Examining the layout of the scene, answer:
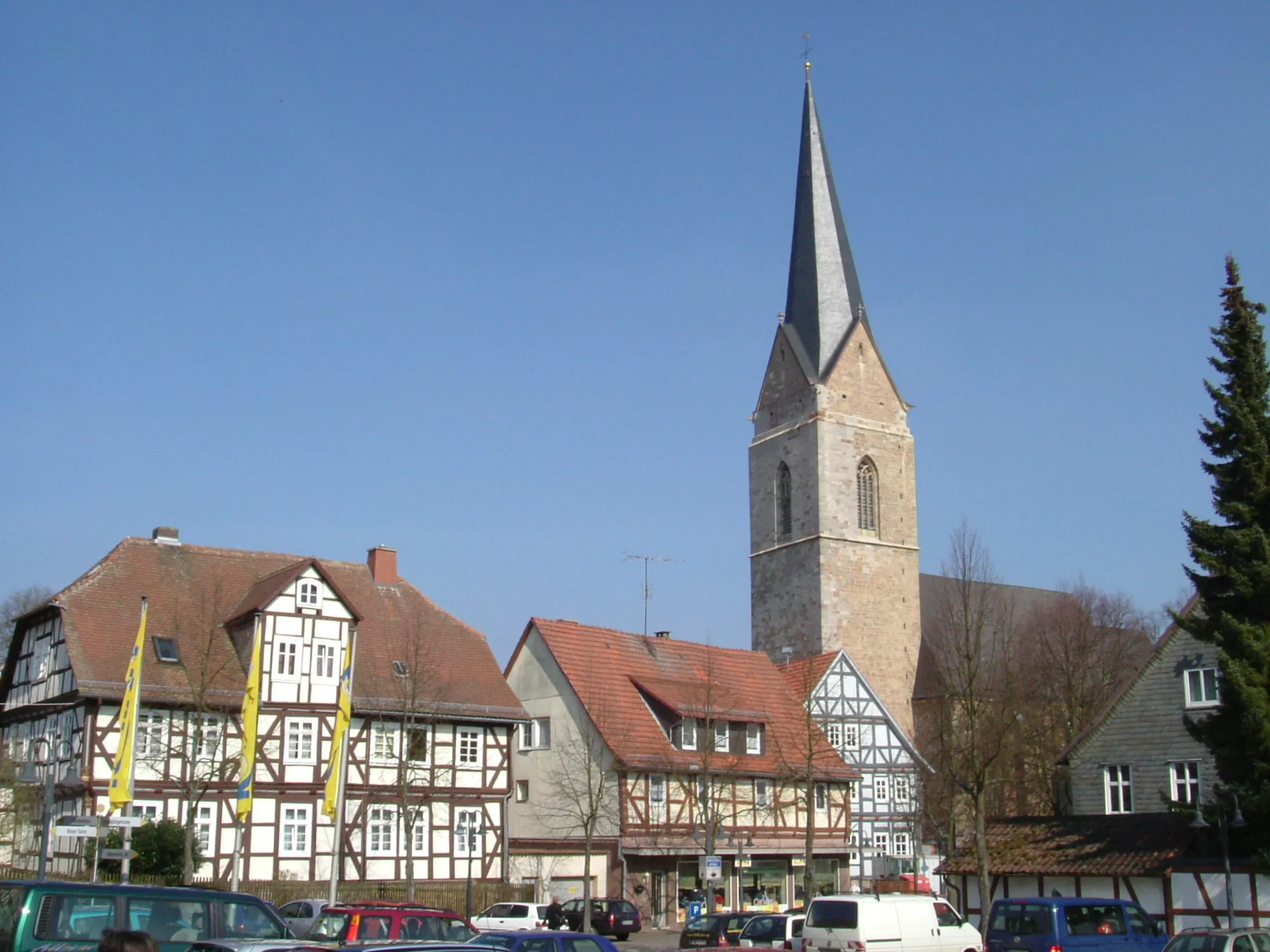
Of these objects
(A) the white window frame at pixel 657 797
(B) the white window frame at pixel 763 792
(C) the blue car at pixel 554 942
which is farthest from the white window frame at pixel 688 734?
(C) the blue car at pixel 554 942

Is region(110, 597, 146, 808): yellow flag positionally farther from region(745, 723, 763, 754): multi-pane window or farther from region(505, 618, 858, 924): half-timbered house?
region(745, 723, 763, 754): multi-pane window

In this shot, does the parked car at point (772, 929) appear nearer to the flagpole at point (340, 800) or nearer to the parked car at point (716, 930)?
the parked car at point (716, 930)

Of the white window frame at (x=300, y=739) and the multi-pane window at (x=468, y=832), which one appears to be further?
the multi-pane window at (x=468, y=832)

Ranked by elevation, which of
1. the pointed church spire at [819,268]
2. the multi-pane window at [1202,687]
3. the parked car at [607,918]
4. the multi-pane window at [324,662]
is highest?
the pointed church spire at [819,268]

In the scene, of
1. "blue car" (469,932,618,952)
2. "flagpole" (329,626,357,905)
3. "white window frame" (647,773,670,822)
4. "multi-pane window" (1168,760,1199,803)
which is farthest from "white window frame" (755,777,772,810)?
"blue car" (469,932,618,952)

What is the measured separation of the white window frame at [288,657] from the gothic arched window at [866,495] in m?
41.2

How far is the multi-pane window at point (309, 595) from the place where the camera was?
42594mm

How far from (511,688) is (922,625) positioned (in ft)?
123

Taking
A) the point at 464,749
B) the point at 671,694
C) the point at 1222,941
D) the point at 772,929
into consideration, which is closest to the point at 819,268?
the point at 671,694

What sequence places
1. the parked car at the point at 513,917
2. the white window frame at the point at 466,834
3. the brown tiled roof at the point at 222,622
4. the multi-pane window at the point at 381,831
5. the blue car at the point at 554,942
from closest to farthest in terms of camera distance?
the blue car at the point at 554,942
the parked car at the point at 513,917
the brown tiled roof at the point at 222,622
the multi-pane window at the point at 381,831
the white window frame at the point at 466,834

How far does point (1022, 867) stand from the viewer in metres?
33.5

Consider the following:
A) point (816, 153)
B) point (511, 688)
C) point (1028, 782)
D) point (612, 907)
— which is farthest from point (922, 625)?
point (612, 907)

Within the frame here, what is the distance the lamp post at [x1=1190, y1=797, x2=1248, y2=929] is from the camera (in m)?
27.7

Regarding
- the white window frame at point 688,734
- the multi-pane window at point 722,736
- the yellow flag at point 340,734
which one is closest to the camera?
the yellow flag at point 340,734
